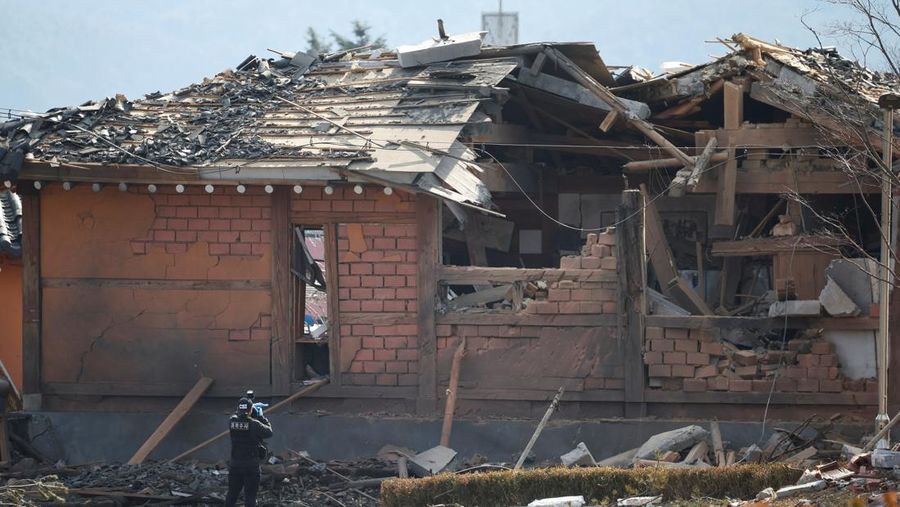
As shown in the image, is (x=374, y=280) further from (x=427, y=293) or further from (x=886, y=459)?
(x=886, y=459)

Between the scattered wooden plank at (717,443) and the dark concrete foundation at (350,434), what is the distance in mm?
239

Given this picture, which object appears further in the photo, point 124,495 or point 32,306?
point 32,306

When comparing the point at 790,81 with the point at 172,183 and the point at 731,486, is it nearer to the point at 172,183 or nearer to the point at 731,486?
the point at 731,486

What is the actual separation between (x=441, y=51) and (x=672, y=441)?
6743mm

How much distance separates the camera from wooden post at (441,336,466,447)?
1499 cm

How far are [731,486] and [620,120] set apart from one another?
6.05 m

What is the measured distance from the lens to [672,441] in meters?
13.9

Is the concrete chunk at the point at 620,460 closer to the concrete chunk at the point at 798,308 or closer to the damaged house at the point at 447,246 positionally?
the damaged house at the point at 447,246

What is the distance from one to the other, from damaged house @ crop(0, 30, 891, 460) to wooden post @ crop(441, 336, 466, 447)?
11cm

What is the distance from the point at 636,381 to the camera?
14953 millimetres

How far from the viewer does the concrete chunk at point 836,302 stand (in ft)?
46.6

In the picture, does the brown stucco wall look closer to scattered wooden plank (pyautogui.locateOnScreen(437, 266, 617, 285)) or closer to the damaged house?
the damaged house

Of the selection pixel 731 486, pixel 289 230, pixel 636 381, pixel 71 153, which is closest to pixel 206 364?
Result: pixel 289 230

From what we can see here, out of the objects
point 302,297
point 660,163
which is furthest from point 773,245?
point 302,297
